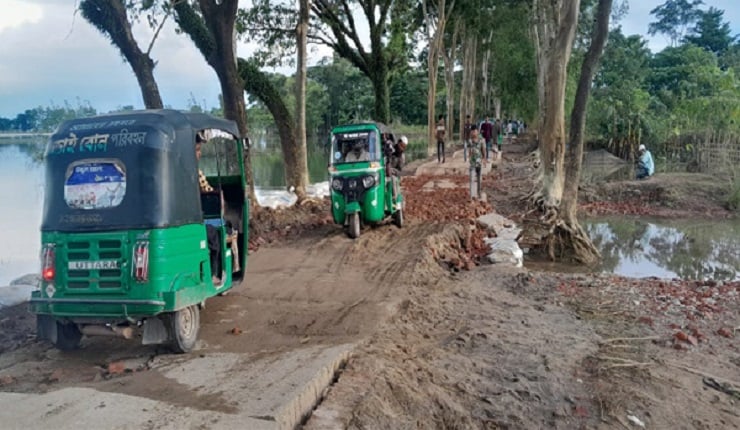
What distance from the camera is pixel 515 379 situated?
18.0ft

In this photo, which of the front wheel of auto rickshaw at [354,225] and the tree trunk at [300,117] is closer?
the front wheel of auto rickshaw at [354,225]

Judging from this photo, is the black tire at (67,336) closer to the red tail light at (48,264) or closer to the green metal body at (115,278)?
the green metal body at (115,278)

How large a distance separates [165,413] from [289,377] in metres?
1.05

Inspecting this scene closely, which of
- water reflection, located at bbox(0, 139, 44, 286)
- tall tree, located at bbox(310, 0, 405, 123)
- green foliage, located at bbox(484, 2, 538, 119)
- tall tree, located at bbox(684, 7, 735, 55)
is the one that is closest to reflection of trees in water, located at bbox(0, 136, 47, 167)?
water reflection, located at bbox(0, 139, 44, 286)

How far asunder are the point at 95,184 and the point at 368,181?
656cm

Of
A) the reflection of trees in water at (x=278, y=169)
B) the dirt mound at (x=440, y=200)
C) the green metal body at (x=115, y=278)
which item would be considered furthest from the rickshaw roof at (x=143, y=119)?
the reflection of trees in water at (x=278, y=169)

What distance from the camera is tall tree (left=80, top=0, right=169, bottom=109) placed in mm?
→ 12695

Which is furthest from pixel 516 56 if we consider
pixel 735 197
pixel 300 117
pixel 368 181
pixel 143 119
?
pixel 143 119

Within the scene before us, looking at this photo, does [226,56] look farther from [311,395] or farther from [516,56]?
[516,56]

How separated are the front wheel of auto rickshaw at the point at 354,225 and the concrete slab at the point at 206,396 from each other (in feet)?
20.3

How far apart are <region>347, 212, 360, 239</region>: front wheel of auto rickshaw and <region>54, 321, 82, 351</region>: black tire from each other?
628cm

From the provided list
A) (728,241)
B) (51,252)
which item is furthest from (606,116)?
(51,252)

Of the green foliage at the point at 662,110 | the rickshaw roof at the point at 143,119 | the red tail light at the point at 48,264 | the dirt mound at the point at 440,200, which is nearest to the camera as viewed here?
the red tail light at the point at 48,264

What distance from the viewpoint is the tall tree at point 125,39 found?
12.7 metres
